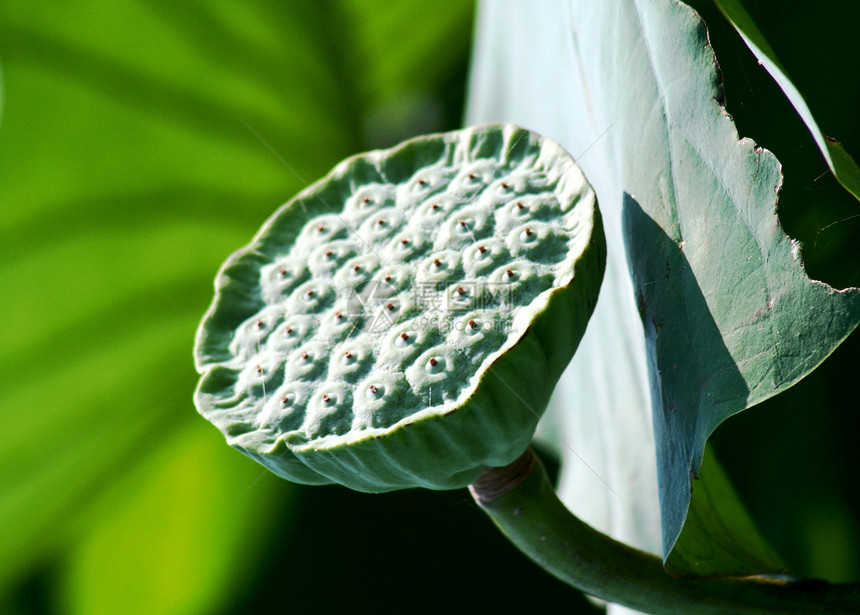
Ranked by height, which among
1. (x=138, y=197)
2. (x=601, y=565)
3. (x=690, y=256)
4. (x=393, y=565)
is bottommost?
(x=393, y=565)

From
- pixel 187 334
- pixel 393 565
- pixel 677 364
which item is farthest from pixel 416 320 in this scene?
pixel 187 334

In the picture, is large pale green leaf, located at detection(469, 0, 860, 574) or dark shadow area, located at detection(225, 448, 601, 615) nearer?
large pale green leaf, located at detection(469, 0, 860, 574)

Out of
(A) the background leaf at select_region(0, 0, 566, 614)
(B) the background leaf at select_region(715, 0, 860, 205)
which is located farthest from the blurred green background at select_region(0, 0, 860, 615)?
(B) the background leaf at select_region(715, 0, 860, 205)

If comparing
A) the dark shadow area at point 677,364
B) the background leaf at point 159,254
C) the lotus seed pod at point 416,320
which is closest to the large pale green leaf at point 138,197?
the background leaf at point 159,254

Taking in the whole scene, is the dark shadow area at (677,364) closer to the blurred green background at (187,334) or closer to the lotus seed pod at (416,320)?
the lotus seed pod at (416,320)

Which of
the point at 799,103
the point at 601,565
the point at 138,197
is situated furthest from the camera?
the point at 138,197

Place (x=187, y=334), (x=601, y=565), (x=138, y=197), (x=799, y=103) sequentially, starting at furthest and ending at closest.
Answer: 1. (x=187, y=334)
2. (x=138, y=197)
3. (x=601, y=565)
4. (x=799, y=103)

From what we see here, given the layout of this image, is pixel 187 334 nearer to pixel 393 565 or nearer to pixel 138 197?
pixel 138 197

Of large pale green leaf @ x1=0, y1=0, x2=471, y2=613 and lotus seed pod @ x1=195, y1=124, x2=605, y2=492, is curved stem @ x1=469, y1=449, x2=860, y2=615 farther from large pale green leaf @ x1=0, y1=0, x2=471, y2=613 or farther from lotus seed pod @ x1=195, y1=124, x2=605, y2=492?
large pale green leaf @ x1=0, y1=0, x2=471, y2=613

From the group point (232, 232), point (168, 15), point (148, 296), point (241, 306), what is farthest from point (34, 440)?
point (241, 306)
